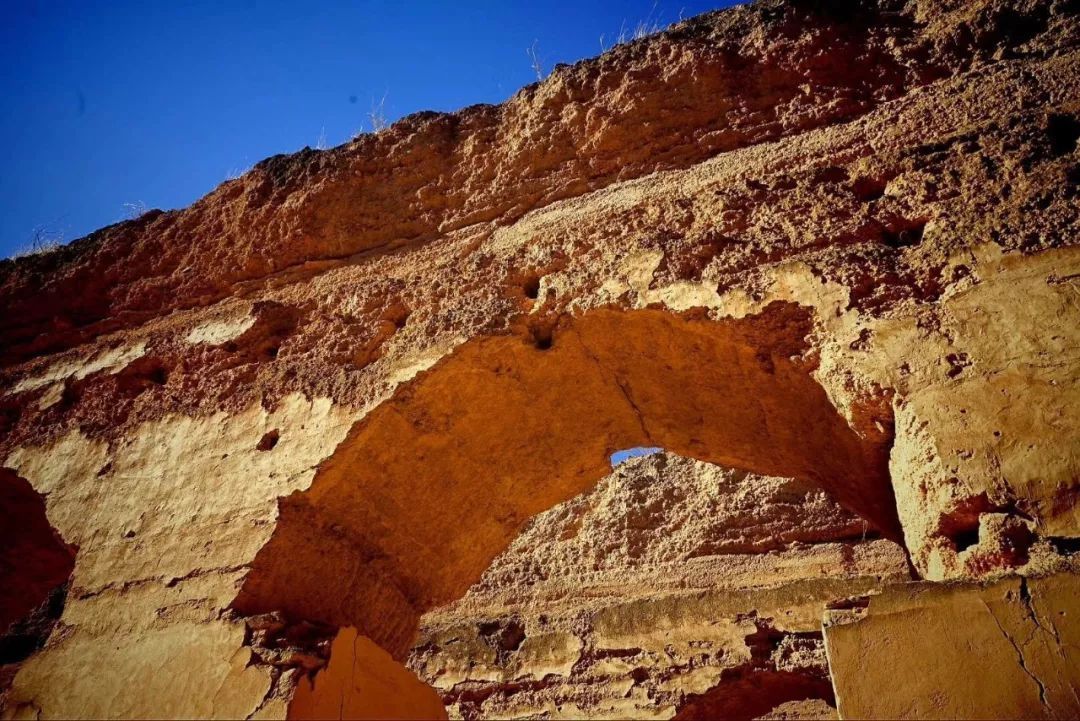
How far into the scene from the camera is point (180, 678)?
2.76 meters

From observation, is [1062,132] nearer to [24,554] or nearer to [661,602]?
[24,554]

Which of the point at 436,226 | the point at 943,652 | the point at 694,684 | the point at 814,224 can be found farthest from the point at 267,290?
the point at 694,684

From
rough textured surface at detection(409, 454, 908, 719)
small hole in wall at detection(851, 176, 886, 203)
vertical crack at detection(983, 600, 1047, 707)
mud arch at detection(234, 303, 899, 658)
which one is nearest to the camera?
vertical crack at detection(983, 600, 1047, 707)

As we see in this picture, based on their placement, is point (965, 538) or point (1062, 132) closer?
point (965, 538)

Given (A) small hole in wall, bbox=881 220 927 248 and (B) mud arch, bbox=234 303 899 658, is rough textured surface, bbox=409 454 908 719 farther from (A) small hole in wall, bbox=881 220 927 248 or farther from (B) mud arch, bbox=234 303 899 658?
(A) small hole in wall, bbox=881 220 927 248

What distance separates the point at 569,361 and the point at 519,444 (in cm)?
58

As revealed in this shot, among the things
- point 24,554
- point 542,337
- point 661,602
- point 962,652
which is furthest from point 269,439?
point 661,602

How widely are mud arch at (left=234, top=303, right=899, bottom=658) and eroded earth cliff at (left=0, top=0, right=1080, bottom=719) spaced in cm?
2

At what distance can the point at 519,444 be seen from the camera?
3883mm

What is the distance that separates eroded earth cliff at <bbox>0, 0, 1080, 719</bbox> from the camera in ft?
8.14

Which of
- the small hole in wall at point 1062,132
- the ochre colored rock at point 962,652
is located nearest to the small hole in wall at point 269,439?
the ochre colored rock at point 962,652

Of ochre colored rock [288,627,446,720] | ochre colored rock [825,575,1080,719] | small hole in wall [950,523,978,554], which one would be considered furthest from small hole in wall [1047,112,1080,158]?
ochre colored rock [288,627,446,720]

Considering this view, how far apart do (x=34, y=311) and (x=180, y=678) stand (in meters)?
3.00

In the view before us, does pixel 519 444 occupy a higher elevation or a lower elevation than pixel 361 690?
higher
